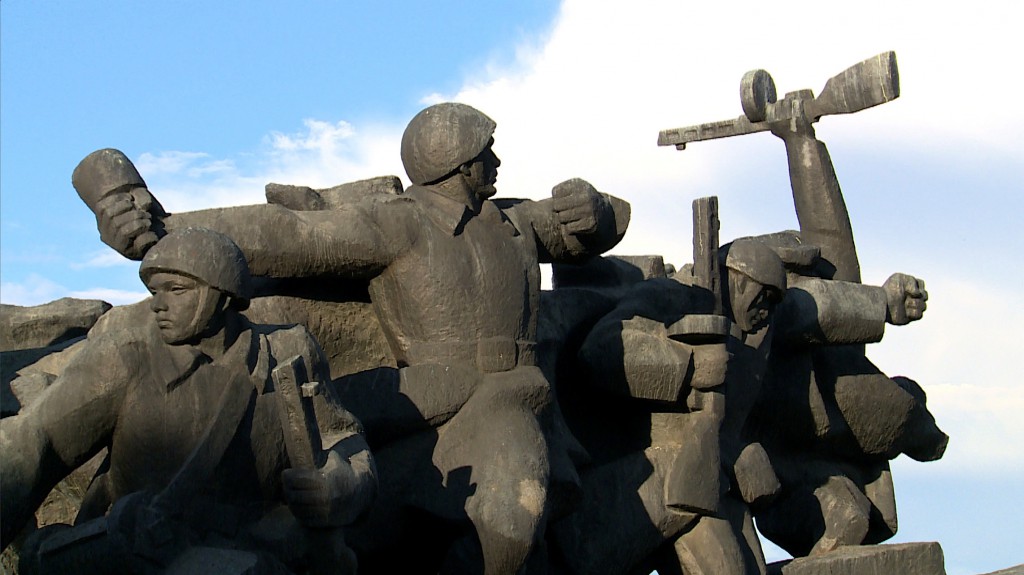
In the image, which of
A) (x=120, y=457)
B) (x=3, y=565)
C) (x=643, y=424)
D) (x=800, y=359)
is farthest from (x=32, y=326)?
(x=800, y=359)

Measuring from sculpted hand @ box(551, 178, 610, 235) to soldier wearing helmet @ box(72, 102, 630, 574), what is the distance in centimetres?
22

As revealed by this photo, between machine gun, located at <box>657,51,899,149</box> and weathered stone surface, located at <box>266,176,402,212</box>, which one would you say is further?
machine gun, located at <box>657,51,899,149</box>

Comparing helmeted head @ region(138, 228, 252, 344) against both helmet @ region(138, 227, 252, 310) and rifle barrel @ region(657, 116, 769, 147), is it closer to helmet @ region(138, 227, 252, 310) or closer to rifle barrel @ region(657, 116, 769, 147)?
helmet @ region(138, 227, 252, 310)

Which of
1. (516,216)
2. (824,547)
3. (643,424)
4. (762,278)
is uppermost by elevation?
(516,216)

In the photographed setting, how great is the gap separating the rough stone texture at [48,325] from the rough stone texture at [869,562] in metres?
3.79

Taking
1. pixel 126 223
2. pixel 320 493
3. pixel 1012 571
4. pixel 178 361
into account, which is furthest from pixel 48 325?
pixel 1012 571

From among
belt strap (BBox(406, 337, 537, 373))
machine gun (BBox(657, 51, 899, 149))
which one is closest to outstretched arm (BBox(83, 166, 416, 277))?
belt strap (BBox(406, 337, 537, 373))

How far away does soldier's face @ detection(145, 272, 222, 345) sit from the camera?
5977mm

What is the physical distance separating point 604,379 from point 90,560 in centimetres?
316

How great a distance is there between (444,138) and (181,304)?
5.90 ft

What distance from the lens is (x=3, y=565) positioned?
6.79 metres

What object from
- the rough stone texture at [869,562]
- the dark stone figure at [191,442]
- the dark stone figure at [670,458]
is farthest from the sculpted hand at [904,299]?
the dark stone figure at [191,442]

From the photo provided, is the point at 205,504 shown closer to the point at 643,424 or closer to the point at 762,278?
the point at 643,424

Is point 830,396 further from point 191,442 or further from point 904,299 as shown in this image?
point 191,442
